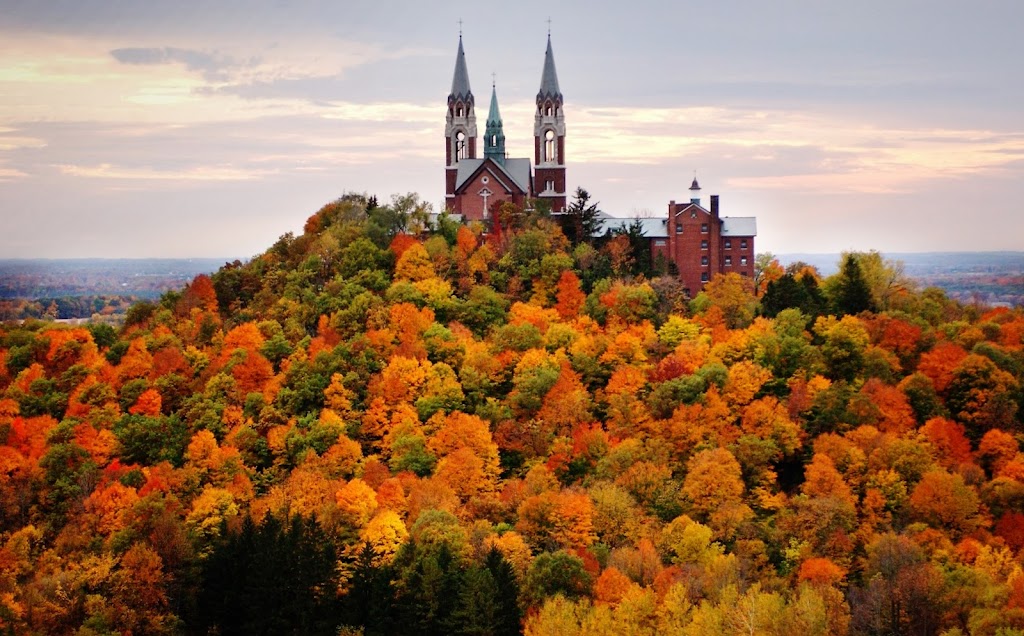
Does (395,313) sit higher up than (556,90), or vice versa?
(556,90)

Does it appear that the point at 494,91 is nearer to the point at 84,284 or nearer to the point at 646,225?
the point at 646,225

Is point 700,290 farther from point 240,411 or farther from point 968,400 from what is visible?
point 240,411

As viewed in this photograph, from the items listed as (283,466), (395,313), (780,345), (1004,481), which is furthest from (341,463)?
(1004,481)

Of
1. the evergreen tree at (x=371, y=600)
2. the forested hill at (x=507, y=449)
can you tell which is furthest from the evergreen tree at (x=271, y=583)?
the evergreen tree at (x=371, y=600)

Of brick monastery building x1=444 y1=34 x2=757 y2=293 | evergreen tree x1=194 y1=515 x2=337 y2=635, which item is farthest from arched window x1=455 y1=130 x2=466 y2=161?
evergreen tree x1=194 y1=515 x2=337 y2=635

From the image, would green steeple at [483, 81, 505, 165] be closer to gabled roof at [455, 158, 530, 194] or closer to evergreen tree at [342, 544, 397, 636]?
gabled roof at [455, 158, 530, 194]

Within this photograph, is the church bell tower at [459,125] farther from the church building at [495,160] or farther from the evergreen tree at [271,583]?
the evergreen tree at [271,583]

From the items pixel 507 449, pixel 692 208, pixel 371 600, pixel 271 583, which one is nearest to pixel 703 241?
pixel 692 208
